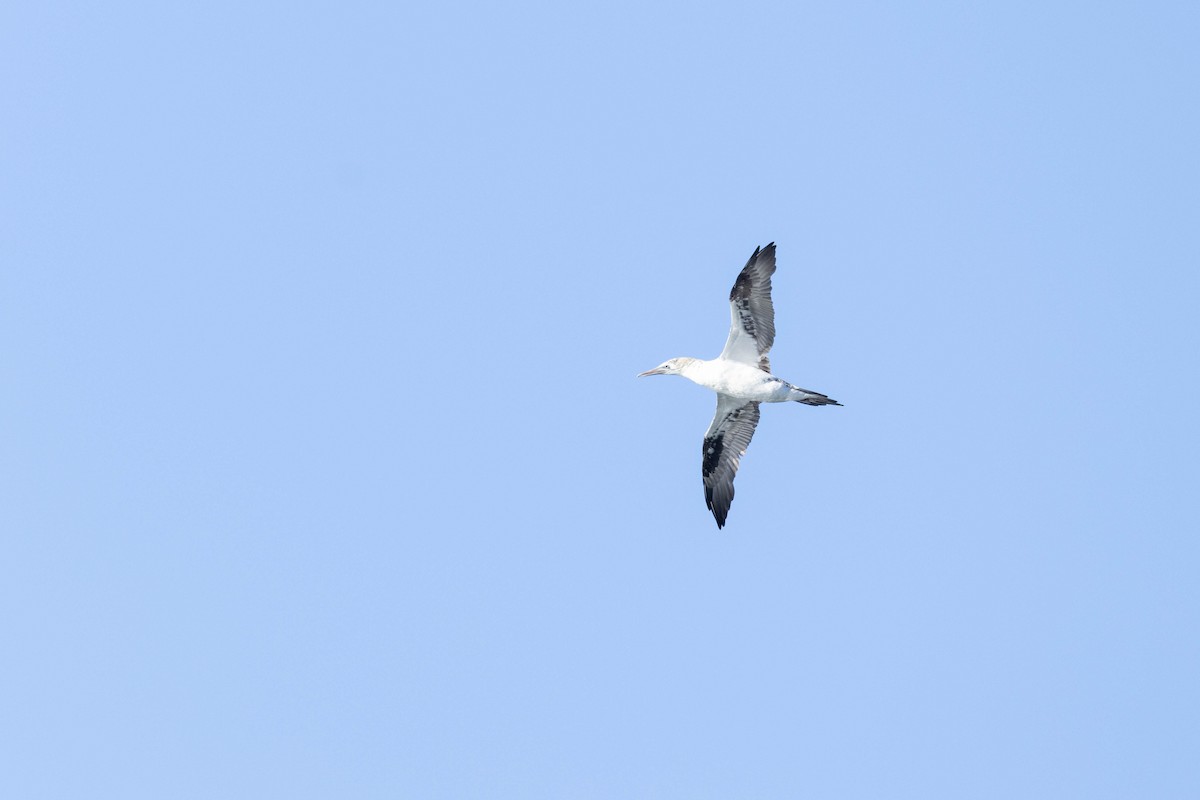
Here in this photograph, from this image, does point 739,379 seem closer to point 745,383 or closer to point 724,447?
point 745,383

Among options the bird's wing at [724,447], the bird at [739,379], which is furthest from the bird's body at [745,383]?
the bird's wing at [724,447]

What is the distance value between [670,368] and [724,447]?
9.24 feet

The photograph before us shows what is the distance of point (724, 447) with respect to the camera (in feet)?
153

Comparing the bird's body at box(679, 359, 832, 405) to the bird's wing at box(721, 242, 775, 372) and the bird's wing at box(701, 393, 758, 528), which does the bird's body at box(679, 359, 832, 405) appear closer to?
the bird's wing at box(721, 242, 775, 372)

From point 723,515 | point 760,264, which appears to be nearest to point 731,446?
point 723,515

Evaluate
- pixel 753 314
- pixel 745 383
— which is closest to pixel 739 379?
pixel 745 383

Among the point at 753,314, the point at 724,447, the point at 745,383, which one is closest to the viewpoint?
the point at 753,314

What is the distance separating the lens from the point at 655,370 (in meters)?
46.9

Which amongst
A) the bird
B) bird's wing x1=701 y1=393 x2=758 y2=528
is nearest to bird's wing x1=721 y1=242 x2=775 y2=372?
the bird

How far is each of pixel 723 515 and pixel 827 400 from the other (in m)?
5.73

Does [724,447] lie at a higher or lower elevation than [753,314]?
lower

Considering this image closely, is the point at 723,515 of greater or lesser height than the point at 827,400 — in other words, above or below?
below

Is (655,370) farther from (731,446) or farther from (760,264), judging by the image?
(760,264)

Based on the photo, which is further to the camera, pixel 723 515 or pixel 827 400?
pixel 723 515
